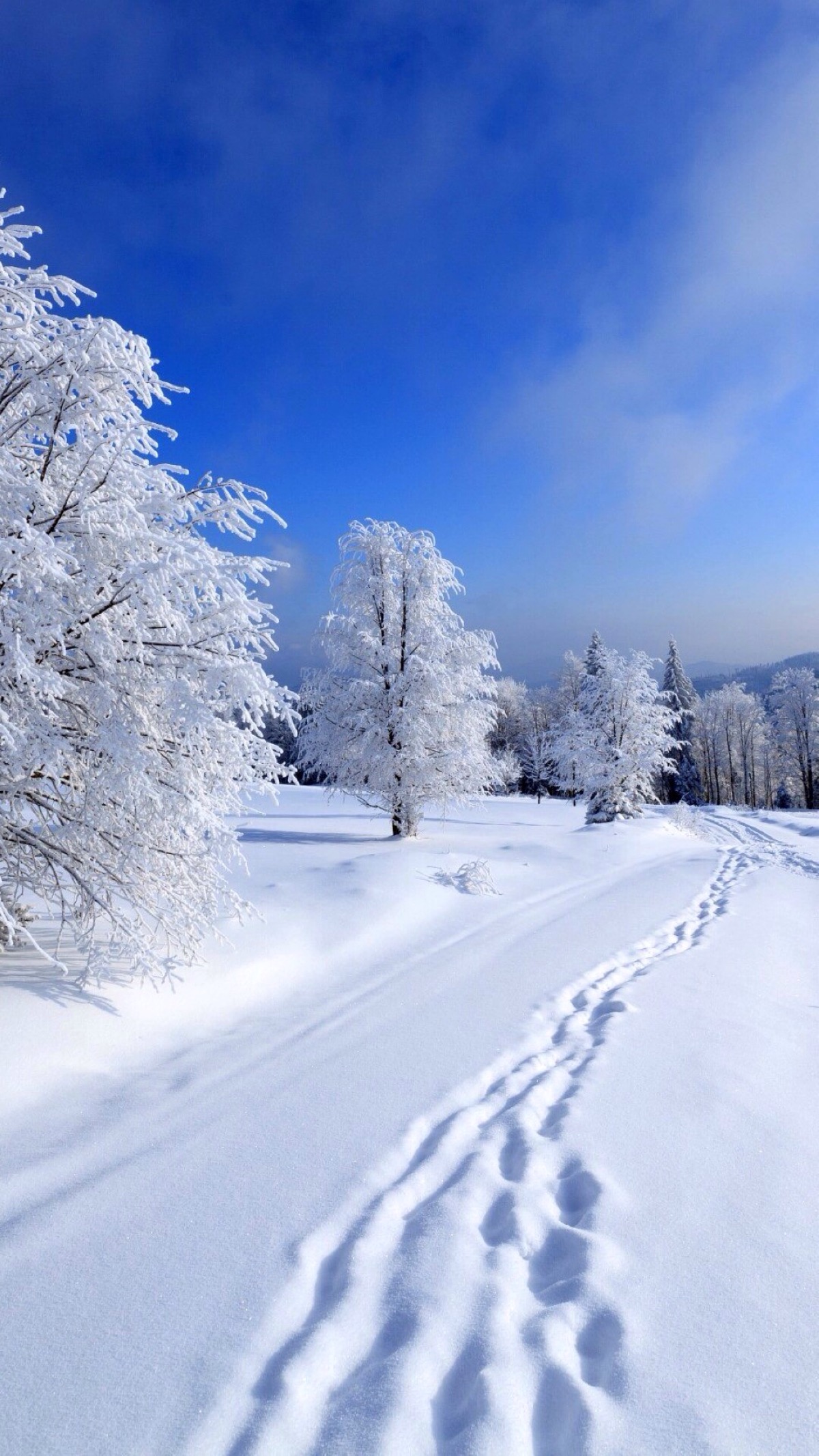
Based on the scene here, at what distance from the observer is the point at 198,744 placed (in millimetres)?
5215

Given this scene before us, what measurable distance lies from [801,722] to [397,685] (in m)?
39.3

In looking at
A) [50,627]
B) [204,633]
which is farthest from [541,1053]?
[50,627]

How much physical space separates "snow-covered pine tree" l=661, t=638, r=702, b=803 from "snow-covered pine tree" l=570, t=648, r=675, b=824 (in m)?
18.8

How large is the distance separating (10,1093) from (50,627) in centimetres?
278

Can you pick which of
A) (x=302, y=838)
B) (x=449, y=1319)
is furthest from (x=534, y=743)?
(x=449, y=1319)

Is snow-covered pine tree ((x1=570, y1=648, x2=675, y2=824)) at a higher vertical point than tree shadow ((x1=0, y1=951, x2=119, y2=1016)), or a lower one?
higher

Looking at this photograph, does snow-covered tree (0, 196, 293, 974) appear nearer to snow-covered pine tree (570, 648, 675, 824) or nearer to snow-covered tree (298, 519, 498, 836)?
snow-covered tree (298, 519, 498, 836)

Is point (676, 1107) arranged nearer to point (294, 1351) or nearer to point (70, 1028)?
point (294, 1351)

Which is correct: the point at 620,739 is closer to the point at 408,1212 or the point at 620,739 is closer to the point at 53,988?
the point at 53,988

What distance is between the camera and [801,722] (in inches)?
1735

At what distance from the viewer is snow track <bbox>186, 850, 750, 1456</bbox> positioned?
1.97m

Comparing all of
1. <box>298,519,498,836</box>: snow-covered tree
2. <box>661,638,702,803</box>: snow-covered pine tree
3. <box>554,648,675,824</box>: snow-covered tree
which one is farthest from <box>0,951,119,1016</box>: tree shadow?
<box>661,638,702,803</box>: snow-covered pine tree

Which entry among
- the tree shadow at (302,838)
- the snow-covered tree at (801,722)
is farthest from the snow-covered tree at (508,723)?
the tree shadow at (302,838)

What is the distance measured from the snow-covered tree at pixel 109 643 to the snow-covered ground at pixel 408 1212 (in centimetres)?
102
